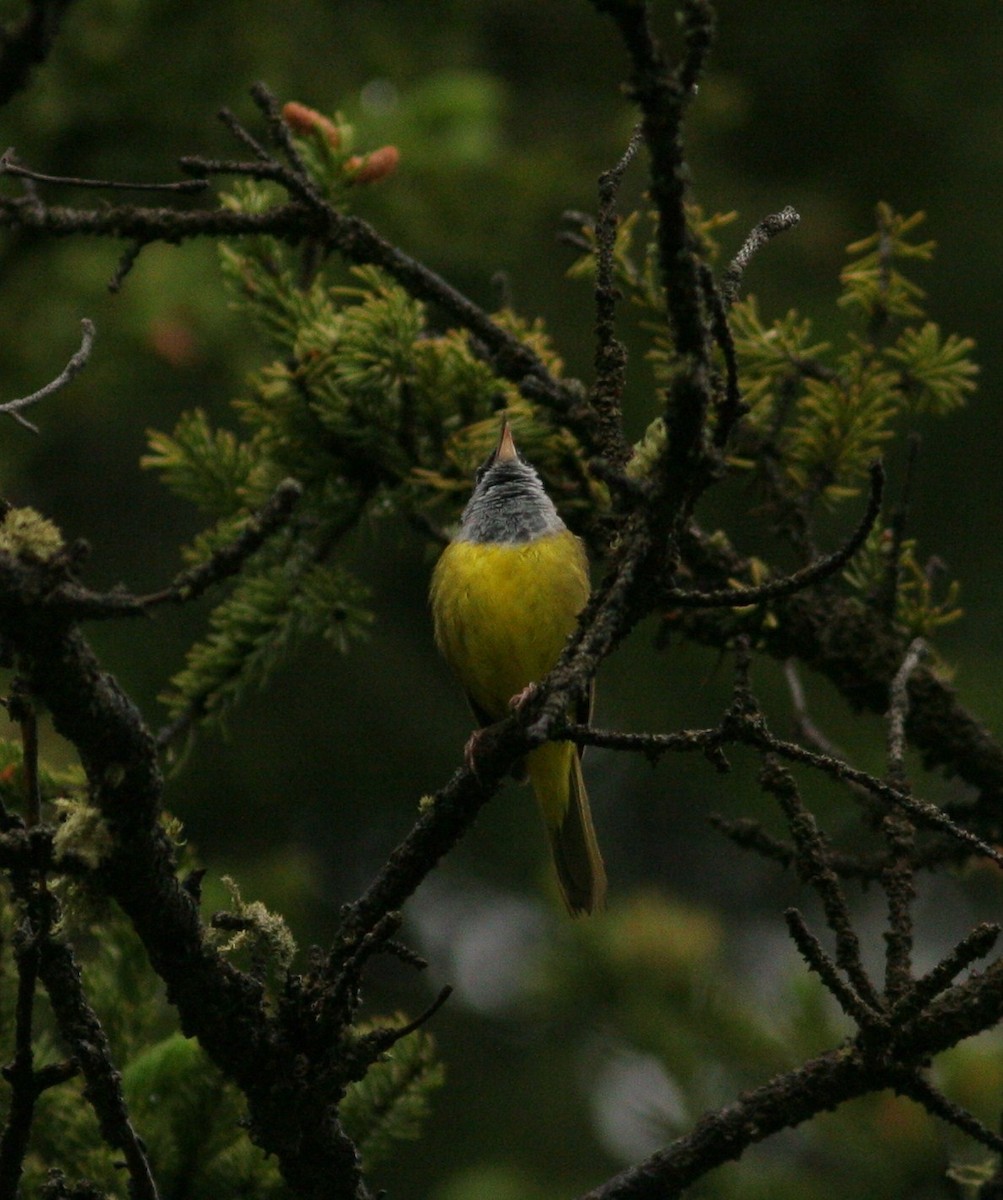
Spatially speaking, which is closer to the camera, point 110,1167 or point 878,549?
point 110,1167

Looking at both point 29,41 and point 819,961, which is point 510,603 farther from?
point 29,41

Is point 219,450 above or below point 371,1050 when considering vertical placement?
above

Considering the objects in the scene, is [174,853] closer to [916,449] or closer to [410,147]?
[916,449]

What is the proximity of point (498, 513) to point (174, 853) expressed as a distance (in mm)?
2447

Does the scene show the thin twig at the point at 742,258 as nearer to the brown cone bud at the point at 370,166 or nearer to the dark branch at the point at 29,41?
the dark branch at the point at 29,41

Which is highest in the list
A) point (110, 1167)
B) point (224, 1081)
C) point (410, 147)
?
point (410, 147)

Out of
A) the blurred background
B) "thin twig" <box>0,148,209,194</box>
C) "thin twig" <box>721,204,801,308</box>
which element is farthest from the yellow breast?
"thin twig" <box>0,148,209,194</box>

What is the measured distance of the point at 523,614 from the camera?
4.39 m

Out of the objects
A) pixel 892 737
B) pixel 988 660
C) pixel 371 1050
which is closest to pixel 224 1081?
pixel 371 1050

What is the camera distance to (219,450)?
3.66 meters

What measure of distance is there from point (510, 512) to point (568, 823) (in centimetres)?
91

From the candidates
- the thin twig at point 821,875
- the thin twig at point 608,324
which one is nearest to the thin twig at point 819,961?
the thin twig at point 821,875

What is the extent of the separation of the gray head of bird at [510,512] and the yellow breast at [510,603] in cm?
3

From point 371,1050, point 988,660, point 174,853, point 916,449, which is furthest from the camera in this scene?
point 988,660
